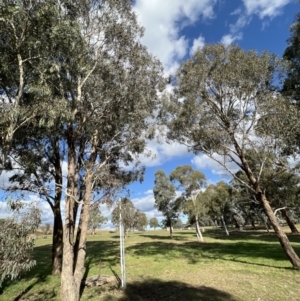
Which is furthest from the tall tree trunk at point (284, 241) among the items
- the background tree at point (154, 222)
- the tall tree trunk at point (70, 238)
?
the background tree at point (154, 222)

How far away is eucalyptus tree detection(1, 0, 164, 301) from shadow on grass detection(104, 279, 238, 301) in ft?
8.63

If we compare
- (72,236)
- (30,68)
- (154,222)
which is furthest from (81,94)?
(154,222)

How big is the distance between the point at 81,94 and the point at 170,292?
11.2 meters

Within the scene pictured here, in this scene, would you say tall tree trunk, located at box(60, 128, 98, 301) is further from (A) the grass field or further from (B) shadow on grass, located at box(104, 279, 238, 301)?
(B) shadow on grass, located at box(104, 279, 238, 301)

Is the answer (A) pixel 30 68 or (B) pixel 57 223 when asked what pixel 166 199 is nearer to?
(B) pixel 57 223

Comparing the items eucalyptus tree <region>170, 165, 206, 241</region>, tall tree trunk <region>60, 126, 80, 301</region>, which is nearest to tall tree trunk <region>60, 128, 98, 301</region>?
tall tree trunk <region>60, 126, 80, 301</region>

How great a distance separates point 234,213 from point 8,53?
181ft

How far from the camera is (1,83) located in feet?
35.8

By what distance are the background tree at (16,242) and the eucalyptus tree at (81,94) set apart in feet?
6.97

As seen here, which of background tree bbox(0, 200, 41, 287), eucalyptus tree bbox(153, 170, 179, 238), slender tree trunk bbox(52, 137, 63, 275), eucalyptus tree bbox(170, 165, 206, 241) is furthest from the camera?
eucalyptus tree bbox(153, 170, 179, 238)

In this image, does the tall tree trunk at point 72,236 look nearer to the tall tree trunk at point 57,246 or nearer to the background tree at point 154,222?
the tall tree trunk at point 57,246

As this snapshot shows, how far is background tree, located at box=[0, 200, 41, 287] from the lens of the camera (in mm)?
8312

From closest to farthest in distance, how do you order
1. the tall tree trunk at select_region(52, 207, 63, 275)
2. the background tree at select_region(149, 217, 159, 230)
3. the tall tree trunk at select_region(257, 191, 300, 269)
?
the tall tree trunk at select_region(257, 191, 300, 269) < the tall tree trunk at select_region(52, 207, 63, 275) < the background tree at select_region(149, 217, 159, 230)

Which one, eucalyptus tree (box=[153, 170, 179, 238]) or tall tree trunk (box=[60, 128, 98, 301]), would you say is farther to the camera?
eucalyptus tree (box=[153, 170, 179, 238])
